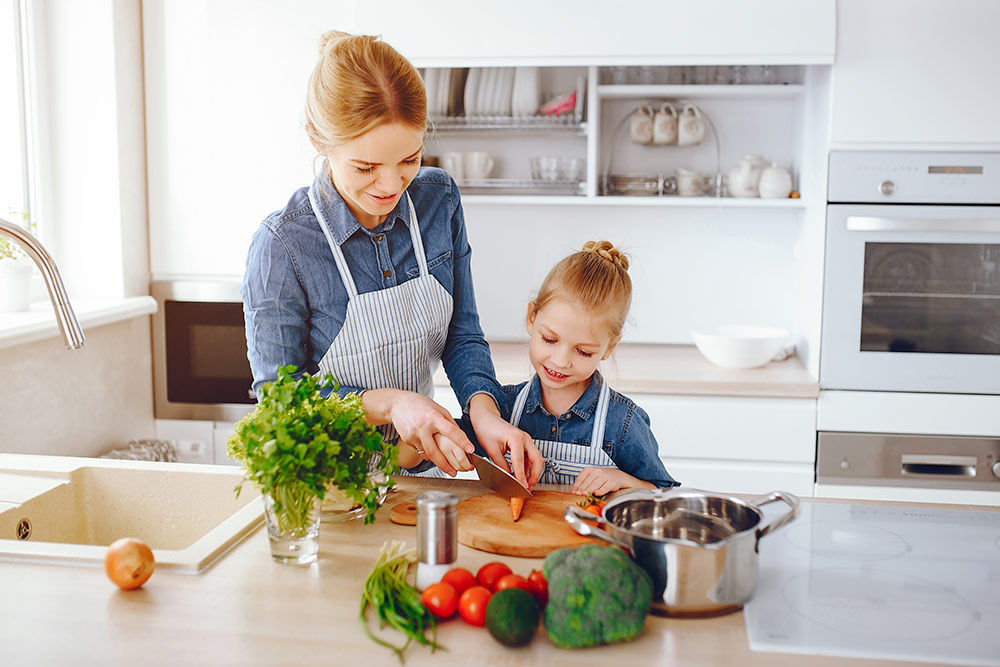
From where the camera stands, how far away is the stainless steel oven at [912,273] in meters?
2.52

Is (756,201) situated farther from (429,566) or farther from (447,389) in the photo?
(429,566)

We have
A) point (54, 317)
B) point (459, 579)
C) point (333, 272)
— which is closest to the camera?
point (459, 579)

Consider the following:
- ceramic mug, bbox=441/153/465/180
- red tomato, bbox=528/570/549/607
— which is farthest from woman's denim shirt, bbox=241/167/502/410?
ceramic mug, bbox=441/153/465/180

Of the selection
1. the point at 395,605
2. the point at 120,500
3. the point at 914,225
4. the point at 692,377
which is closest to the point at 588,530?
the point at 395,605

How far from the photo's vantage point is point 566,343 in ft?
5.29

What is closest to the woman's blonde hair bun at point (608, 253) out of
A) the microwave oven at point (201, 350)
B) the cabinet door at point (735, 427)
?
Answer: the cabinet door at point (735, 427)

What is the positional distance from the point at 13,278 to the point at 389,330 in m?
1.34

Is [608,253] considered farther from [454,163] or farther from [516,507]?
[454,163]

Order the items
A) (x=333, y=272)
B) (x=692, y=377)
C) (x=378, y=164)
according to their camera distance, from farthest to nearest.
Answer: (x=692, y=377), (x=333, y=272), (x=378, y=164)

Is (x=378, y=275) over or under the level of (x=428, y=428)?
over

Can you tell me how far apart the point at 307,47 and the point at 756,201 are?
147cm

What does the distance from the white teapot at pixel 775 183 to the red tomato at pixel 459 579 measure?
2160 mm

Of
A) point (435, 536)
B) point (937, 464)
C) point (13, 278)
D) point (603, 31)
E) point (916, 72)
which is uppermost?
point (603, 31)

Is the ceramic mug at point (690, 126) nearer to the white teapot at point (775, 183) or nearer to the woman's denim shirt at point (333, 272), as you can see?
the white teapot at point (775, 183)
